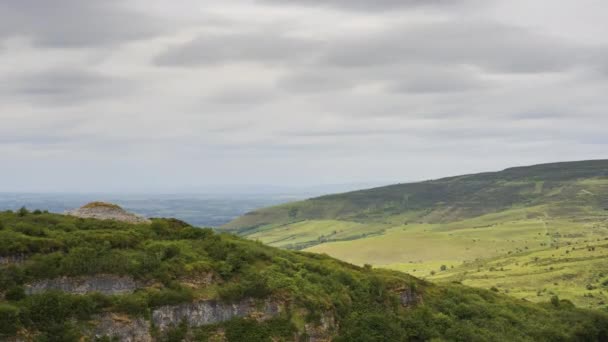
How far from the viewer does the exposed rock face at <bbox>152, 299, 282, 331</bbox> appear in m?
37.4

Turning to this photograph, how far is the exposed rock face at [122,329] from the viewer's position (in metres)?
34.8

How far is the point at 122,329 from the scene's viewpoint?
3541 centimetres

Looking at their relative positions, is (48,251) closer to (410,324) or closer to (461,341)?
(410,324)

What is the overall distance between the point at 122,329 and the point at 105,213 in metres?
19.9

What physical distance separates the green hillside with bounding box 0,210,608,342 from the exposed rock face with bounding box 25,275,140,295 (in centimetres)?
7

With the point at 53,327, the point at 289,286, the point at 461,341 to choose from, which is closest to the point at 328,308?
the point at 289,286

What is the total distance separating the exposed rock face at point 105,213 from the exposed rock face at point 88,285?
45.9 ft

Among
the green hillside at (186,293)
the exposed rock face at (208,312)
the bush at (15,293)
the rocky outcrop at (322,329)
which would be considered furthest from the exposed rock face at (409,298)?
the bush at (15,293)

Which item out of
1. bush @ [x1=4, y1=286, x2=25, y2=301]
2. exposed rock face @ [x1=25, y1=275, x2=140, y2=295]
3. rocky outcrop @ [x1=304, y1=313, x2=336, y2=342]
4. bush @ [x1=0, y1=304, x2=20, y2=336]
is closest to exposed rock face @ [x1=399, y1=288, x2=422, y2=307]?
rocky outcrop @ [x1=304, y1=313, x2=336, y2=342]

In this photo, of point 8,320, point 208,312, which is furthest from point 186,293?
point 8,320

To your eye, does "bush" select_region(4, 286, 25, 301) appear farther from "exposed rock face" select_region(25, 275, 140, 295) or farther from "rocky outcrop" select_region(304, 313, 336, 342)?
"rocky outcrop" select_region(304, 313, 336, 342)

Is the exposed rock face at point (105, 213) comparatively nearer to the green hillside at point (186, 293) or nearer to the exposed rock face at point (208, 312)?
the green hillside at point (186, 293)

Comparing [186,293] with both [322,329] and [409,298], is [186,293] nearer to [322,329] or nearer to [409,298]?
[322,329]

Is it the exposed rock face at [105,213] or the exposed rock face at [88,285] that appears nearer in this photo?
the exposed rock face at [88,285]
